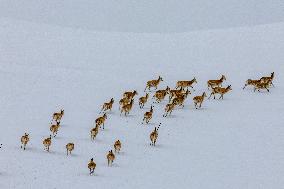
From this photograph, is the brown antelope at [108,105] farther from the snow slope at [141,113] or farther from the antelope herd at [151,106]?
the snow slope at [141,113]

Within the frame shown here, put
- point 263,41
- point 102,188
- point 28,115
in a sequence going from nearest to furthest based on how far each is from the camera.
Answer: point 102,188
point 28,115
point 263,41

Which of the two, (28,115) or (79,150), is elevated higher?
(28,115)

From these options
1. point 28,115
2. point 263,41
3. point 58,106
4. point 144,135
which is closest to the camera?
point 144,135

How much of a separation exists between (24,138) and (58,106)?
630cm

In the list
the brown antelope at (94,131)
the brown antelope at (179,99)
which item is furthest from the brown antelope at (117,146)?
the brown antelope at (179,99)

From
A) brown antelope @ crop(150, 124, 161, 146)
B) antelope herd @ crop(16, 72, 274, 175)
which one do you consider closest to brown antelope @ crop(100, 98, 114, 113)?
antelope herd @ crop(16, 72, 274, 175)

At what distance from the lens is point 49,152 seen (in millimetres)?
20766

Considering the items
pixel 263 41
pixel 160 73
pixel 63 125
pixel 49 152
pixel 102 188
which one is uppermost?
pixel 263 41

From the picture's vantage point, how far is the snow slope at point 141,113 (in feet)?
62.8

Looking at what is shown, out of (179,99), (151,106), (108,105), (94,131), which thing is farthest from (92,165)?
(179,99)

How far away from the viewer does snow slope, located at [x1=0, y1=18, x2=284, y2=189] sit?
1916cm

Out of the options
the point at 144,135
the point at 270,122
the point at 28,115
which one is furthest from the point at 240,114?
the point at 28,115

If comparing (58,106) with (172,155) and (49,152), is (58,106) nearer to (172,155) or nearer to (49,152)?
(49,152)

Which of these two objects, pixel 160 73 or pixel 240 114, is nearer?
pixel 240 114
